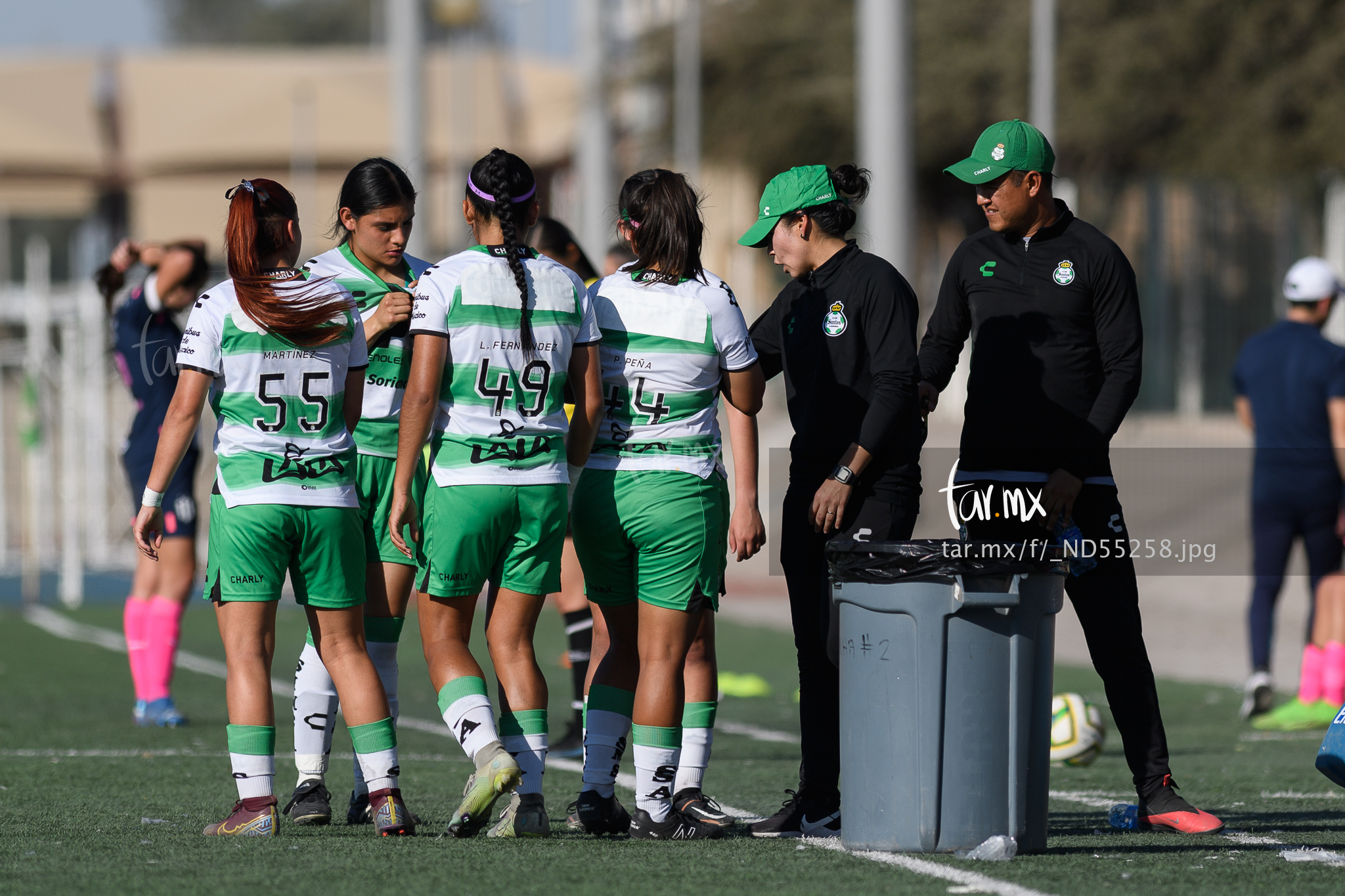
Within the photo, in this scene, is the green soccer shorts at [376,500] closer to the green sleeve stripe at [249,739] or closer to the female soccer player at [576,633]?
the green sleeve stripe at [249,739]

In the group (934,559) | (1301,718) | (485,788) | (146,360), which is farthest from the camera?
(1301,718)

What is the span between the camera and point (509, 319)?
18.8ft

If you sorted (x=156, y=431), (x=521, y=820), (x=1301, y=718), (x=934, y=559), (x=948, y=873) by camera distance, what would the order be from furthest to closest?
(x=1301, y=718) < (x=156, y=431) < (x=521, y=820) < (x=934, y=559) < (x=948, y=873)

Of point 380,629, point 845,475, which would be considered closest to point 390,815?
point 380,629

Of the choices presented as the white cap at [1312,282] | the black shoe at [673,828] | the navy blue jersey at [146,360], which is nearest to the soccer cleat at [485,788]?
the black shoe at [673,828]

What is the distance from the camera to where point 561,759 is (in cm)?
838

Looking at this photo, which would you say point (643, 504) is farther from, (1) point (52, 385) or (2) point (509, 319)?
(1) point (52, 385)

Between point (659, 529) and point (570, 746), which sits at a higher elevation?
point (659, 529)

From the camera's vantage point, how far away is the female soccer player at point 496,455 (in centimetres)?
567

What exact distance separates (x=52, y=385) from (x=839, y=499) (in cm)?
1599

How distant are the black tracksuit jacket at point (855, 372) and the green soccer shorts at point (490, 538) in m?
0.84

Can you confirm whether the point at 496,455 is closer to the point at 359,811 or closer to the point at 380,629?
the point at 380,629

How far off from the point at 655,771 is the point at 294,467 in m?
1.48

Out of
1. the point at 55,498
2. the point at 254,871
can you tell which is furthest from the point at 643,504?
the point at 55,498
